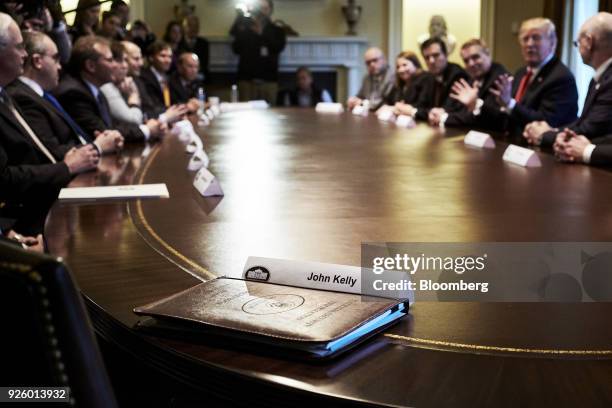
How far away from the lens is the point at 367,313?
3.39 feet

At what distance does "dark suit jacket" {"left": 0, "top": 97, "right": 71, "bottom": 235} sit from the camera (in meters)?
2.69

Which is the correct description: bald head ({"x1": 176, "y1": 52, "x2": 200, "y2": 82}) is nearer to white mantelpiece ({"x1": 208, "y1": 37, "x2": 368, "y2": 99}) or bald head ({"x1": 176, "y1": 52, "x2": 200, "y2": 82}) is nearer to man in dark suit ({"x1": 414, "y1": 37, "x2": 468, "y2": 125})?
man in dark suit ({"x1": 414, "y1": 37, "x2": 468, "y2": 125})

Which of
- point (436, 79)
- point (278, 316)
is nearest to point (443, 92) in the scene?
point (436, 79)

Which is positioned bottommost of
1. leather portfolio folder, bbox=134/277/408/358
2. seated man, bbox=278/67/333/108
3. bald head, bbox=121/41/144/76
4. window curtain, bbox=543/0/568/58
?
seated man, bbox=278/67/333/108

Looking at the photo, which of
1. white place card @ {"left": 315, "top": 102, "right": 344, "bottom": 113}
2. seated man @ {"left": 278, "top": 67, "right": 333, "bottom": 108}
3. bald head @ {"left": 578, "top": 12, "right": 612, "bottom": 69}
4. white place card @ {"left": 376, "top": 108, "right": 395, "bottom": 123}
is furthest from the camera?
seated man @ {"left": 278, "top": 67, "right": 333, "bottom": 108}

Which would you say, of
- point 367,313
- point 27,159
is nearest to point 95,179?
point 27,159

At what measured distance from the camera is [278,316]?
1.04 m

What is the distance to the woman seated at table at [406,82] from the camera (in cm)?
672

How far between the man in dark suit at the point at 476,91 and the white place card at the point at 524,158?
5.66ft

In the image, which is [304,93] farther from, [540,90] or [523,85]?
[540,90]

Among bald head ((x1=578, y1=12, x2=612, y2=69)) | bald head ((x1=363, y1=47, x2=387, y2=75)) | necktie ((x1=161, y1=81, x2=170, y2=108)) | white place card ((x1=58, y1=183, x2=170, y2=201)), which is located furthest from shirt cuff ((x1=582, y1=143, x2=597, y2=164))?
bald head ((x1=363, y1=47, x2=387, y2=75))

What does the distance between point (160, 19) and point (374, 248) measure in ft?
34.5

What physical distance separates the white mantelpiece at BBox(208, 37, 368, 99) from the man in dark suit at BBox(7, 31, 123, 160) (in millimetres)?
7705

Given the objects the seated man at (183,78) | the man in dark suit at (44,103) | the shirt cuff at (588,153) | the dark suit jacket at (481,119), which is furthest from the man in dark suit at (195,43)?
the shirt cuff at (588,153)
